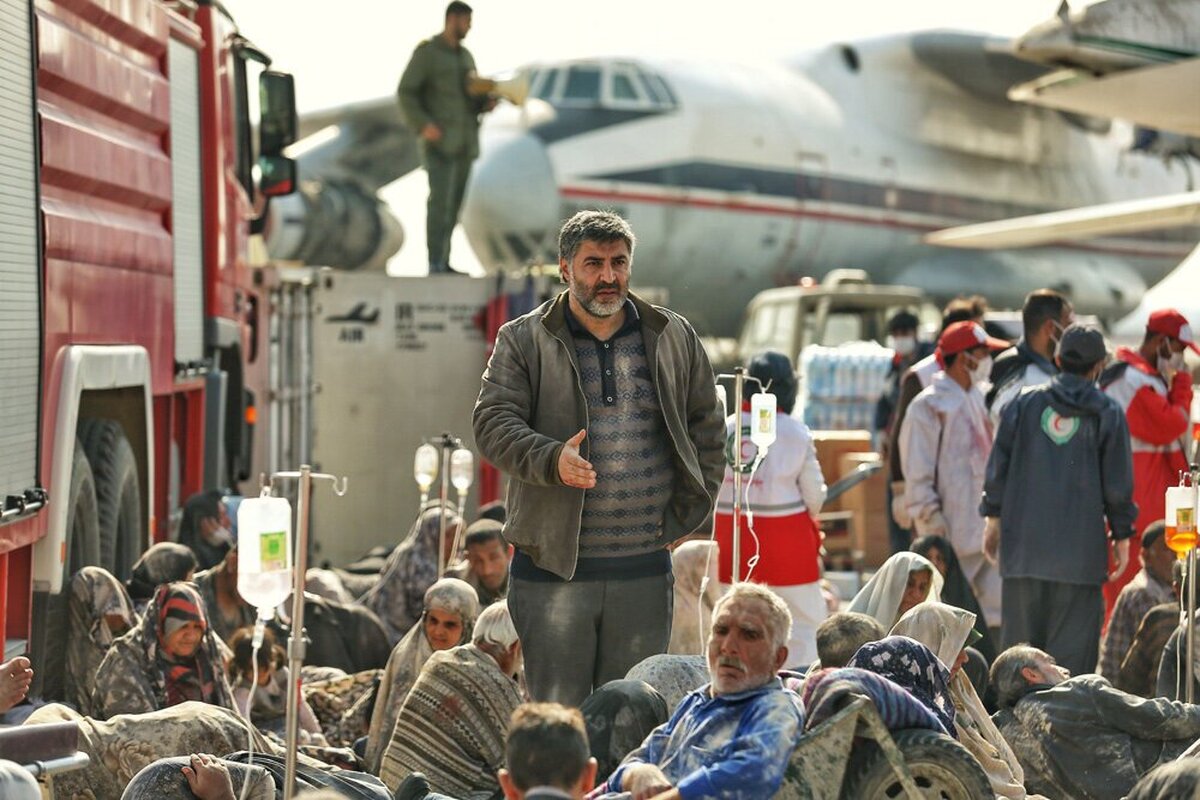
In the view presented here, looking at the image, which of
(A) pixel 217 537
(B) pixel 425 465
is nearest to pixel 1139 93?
(B) pixel 425 465

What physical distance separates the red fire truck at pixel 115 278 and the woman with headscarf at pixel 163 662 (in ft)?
1.22

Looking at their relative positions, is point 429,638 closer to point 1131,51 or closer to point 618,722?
point 618,722

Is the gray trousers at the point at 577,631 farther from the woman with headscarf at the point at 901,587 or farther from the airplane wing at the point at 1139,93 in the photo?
the airplane wing at the point at 1139,93

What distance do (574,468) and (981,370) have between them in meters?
4.74

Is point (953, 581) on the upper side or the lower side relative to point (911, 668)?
lower

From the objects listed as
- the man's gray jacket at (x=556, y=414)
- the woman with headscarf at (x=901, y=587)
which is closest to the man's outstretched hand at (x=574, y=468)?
the man's gray jacket at (x=556, y=414)

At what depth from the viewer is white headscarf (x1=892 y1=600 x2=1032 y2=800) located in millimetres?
5605

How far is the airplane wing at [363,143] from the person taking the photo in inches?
1210

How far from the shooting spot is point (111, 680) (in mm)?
6684

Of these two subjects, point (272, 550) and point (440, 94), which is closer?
point (272, 550)

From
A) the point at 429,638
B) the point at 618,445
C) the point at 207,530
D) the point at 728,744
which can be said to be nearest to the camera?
the point at 728,744

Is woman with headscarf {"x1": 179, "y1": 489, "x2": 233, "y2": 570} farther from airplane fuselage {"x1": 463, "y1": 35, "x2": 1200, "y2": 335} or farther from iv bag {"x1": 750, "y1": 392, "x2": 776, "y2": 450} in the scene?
airplane fuselage {"x1": 463, "y1": 35, "x2": 1200, "y2": 335}

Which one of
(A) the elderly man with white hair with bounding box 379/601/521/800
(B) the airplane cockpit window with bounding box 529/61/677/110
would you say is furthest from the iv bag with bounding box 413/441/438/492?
(B) the airplane cockpit window with bounding box 529/61/677/110

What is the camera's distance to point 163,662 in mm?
6699
